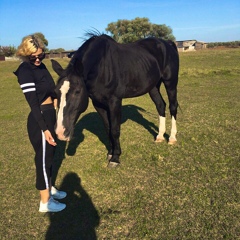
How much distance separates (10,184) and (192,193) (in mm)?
3026

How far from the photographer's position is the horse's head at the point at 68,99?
3006 millimetres

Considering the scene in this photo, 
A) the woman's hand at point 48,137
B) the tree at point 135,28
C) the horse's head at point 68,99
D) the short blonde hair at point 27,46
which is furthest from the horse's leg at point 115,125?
the tree at point 135,28

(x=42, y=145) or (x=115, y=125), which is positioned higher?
(x=42, y=145)

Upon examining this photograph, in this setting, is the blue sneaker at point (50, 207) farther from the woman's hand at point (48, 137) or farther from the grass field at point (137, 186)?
the woman's hand at point (48, 137)

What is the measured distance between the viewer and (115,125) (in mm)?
4348

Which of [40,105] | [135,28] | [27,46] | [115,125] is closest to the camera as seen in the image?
[27,46]

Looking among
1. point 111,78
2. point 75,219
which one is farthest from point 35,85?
point 75,219

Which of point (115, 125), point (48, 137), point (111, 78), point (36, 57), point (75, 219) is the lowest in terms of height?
point (75, 219)

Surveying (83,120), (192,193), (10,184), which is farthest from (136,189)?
(83,120)

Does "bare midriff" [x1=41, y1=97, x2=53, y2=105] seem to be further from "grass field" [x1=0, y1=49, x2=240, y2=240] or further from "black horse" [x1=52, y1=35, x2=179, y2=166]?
"grass field" [x1=0, y1=49, x2=240, y2=240]

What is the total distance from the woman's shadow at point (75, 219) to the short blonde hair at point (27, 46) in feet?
6.88

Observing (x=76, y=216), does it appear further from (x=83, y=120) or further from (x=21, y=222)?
(x=83, y=120)

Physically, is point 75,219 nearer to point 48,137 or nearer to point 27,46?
point 48,137

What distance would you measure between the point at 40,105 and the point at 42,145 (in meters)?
0.52
